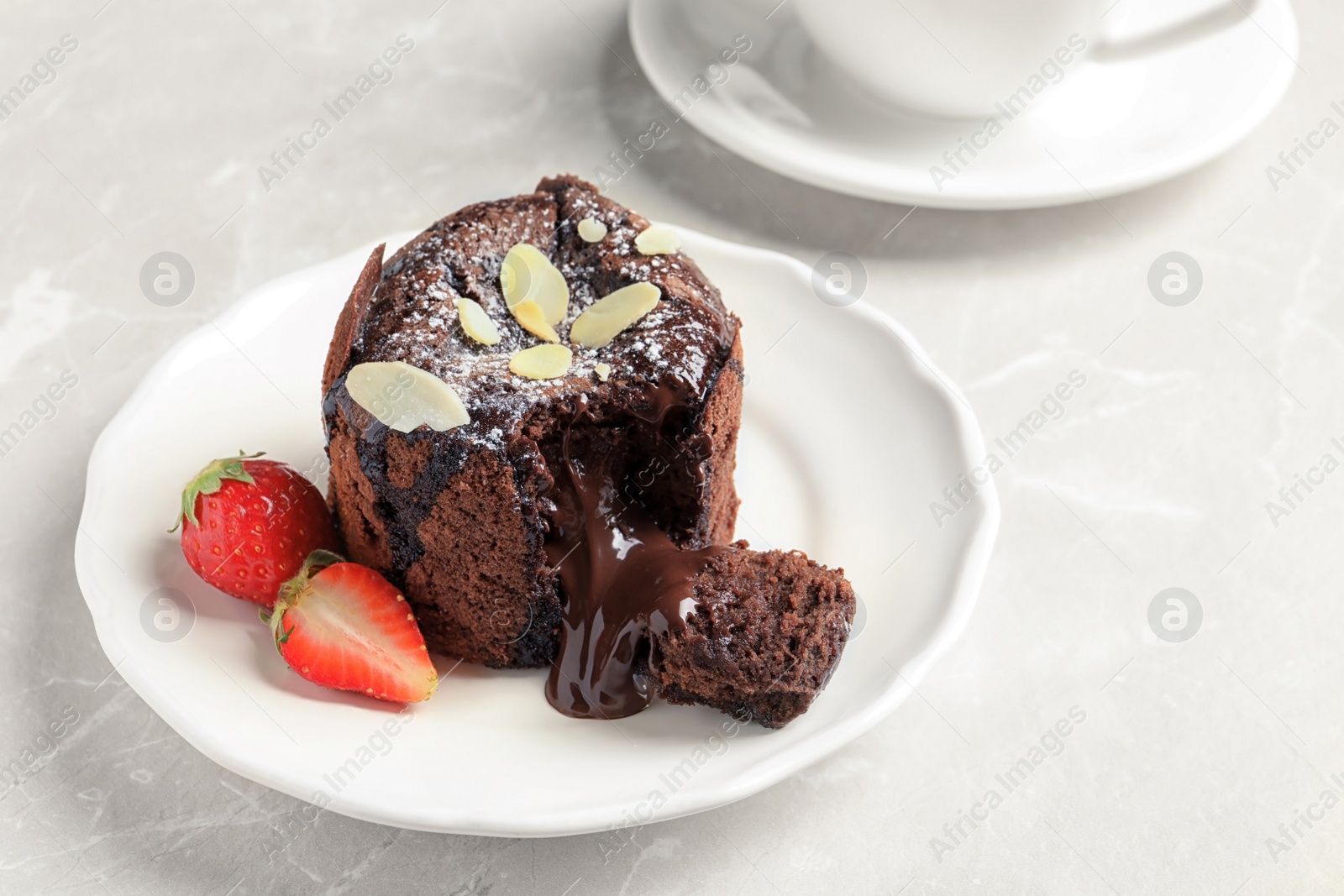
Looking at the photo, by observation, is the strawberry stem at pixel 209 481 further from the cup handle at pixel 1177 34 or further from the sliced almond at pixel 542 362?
the cup handle at pixel 1177 34

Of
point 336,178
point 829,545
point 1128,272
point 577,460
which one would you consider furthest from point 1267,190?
point 336,178

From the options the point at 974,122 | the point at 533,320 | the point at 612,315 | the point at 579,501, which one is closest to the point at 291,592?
the point at 579,501

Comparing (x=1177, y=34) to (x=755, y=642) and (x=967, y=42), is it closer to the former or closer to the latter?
(x=967, y=42)

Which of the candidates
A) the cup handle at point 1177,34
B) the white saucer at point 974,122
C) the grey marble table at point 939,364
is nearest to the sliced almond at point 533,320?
the grey marble table at point 939,364

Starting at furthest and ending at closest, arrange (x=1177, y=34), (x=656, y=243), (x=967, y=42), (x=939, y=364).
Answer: (x=1177, y=34) → (x=967, y=42) → (x=939, y=364) → (x=656, y=243)

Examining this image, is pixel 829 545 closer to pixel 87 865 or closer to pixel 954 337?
pixel 954 337
